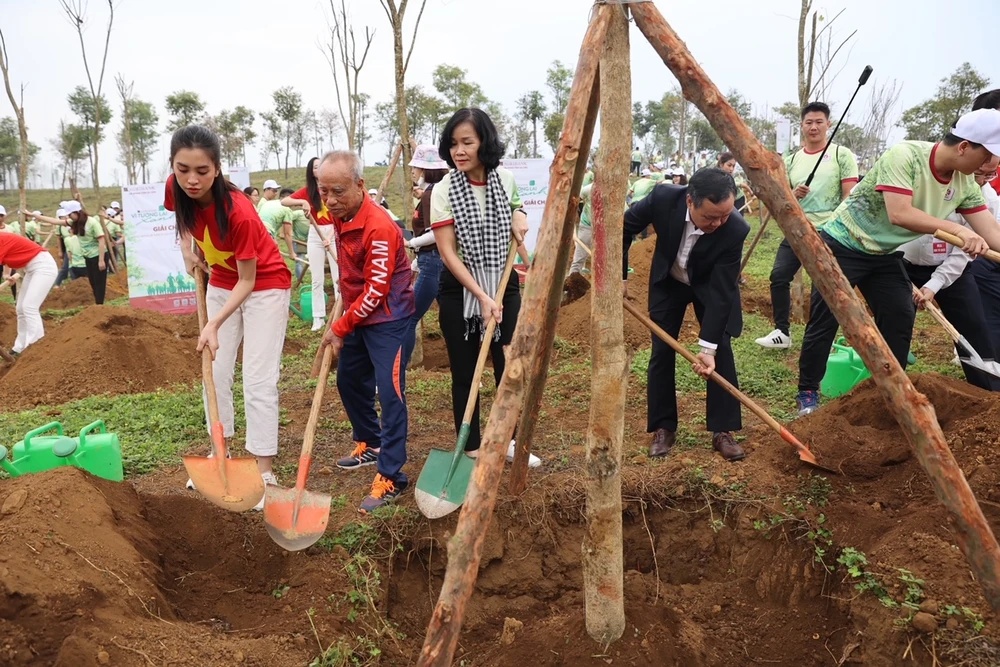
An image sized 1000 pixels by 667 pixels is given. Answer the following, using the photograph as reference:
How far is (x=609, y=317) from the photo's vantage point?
7.15 ft

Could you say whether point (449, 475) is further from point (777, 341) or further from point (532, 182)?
point (532, 182)

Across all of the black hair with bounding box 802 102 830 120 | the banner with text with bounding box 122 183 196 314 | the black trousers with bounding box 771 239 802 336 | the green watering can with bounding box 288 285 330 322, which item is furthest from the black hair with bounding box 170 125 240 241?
the banner with text with bounding box 122 183 196 314

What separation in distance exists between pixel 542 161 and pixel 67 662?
9.10 metres

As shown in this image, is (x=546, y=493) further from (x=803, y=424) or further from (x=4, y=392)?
(x=4, y=392)

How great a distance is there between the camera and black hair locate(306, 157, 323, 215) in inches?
246

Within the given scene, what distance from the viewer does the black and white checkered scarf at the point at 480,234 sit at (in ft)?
11.1

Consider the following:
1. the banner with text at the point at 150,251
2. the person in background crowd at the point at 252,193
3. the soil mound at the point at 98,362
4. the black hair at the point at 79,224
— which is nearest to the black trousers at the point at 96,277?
the black hair at the point at 79,224

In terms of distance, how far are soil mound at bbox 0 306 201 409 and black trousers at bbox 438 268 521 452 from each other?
12.6 ft

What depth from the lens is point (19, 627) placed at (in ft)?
7.57

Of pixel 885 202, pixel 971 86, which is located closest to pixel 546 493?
pixel 885 202

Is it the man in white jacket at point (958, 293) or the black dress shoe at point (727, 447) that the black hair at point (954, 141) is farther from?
the black dress shoe at point (727, 447)

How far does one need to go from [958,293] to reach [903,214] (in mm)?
1049

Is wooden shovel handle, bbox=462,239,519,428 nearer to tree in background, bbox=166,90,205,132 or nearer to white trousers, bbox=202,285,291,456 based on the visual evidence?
white trousers, bbox=202,285,291,456

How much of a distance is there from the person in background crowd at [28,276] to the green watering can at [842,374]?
23.8ft
